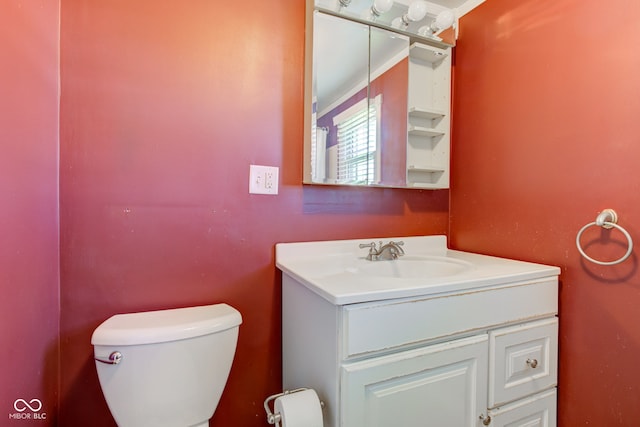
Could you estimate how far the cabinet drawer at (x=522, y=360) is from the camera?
3.08 feet

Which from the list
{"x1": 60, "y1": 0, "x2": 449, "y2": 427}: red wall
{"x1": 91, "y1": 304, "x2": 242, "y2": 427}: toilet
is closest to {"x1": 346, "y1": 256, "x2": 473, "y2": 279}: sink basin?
{"x1": 60, "y1": 0, "x2": 449, "y2": 427}: red wall

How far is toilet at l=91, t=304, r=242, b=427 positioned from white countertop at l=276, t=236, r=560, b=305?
13.3 inches

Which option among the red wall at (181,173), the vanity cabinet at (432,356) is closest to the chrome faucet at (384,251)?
the red wall at (181,173)

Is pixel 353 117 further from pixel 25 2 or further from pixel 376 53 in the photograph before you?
pixel 25 2

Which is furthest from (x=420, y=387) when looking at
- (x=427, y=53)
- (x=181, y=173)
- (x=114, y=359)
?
(x=427, y=53)

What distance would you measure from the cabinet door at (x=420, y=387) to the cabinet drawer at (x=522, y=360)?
0.05 metres

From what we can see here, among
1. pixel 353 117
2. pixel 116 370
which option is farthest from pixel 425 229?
pixel 116 370

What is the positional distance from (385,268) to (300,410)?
0.64 meters

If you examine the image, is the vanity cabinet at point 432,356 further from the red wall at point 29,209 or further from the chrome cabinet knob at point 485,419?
the red wall at point 29,209

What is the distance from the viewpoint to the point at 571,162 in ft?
3.44

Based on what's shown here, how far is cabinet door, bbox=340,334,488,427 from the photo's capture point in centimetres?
75

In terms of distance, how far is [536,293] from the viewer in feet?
3.34

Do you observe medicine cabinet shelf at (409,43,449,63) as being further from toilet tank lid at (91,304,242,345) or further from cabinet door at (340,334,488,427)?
toilet tank lid at (91,304,242,345)

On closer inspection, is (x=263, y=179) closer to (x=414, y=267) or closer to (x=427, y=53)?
(x=414, y=267)
